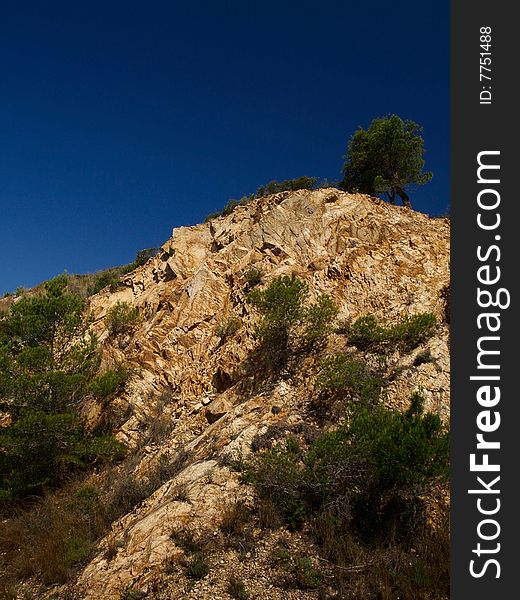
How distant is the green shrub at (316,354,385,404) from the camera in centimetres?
884

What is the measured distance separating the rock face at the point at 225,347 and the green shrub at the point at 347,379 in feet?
1.53

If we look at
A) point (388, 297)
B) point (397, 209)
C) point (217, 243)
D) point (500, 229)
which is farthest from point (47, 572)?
point (397, 209)

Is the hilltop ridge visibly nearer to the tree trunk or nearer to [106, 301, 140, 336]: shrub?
[106, 301, 140, 336]: shrub

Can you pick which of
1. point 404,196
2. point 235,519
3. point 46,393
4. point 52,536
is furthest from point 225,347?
point 404,196

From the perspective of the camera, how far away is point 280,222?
55.0 ft

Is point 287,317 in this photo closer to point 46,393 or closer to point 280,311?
point 280,311

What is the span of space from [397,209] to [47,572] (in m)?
17.5

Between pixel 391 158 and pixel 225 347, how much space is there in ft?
48.0

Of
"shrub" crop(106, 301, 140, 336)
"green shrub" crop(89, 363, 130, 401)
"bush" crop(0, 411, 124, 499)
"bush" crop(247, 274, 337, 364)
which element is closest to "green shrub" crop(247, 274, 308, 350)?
"bush" crop(247, 274, 337, 364)

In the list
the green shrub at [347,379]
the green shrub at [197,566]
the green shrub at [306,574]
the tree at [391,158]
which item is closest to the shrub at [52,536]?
the green shrub at [197,566]

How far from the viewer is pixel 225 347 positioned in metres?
12.8

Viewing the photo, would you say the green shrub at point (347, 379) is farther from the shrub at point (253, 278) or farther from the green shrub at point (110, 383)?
the green shrub at point (110, 383)

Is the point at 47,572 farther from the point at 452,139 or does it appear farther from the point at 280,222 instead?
the point at 280,222

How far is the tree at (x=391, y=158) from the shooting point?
19938mm
